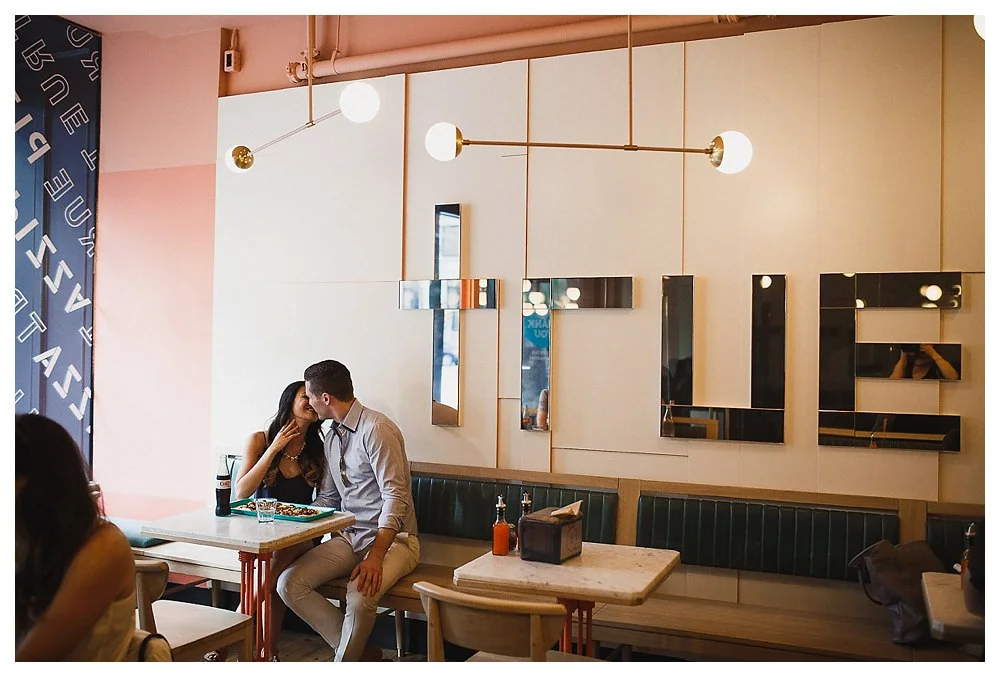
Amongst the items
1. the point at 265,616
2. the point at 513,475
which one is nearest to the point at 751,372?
the point at 513,475

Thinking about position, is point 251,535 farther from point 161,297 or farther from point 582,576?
point 161,297

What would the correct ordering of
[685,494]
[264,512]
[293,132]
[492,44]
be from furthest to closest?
[293,132]
[492,44]
[685,494]
[264,512]

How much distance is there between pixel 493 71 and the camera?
3865mm

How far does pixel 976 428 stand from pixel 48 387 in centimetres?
375

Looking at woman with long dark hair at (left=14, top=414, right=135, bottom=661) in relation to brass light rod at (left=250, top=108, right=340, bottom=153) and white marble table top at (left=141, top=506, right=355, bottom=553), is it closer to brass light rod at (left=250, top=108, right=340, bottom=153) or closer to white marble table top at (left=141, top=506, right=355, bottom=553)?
white marble table top at (left=141, top=506, right=355, bottom=553)

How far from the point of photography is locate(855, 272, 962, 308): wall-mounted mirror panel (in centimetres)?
309

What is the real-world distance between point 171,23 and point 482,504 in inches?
107

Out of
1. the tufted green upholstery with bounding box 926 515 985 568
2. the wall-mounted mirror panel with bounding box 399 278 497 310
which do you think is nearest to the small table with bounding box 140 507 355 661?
the wall-mounted mirror panel with bounding box 399 278 497 310

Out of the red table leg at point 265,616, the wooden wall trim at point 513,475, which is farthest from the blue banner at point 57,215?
the wooden wall trim at point 513,475

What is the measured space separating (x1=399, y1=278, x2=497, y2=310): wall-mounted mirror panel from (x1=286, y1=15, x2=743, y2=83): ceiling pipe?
100 cm

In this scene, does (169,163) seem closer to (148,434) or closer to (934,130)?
(148,434)

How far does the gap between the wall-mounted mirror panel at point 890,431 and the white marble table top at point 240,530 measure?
1.82 meters

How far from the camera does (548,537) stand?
9.11 ft

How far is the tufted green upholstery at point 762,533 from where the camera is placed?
320 cm
